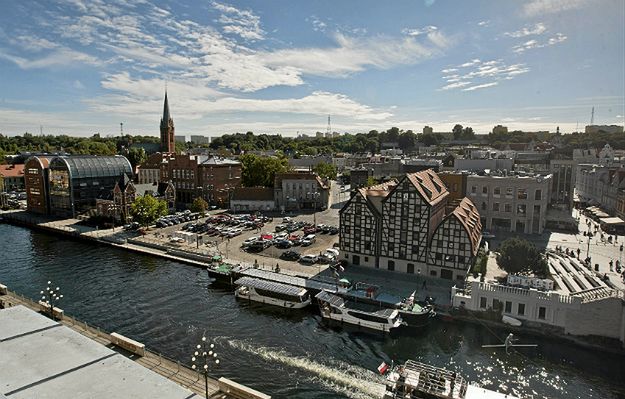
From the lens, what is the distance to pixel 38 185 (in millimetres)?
82000

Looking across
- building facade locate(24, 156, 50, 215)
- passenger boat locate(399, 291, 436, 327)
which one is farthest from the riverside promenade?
building facade locate(24, 156, 50, 215)

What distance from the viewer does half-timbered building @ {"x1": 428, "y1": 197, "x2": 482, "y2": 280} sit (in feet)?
136

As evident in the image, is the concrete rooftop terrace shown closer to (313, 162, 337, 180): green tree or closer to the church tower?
(313, 162, 337, 180): green tree

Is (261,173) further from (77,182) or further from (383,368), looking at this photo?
(383,368)

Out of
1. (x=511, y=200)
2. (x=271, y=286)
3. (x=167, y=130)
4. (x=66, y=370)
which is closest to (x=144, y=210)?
(x=271, y=286)

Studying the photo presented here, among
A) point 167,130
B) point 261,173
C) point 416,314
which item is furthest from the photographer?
point 167,130

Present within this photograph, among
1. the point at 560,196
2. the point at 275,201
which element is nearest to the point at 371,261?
the point at 275,201

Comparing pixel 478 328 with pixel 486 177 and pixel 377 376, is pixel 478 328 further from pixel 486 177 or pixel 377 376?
pixel 486 177

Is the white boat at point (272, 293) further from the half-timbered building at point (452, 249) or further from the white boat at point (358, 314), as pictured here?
the half-timbered building at point (452, 249)

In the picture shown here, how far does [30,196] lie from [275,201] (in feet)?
168

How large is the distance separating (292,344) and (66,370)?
53.7 ft

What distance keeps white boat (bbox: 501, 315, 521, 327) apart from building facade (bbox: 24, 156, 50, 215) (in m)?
84.8

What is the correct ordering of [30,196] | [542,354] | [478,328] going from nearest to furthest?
[542,354] < [478,328] < [30,196]

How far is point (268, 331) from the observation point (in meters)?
34.5
